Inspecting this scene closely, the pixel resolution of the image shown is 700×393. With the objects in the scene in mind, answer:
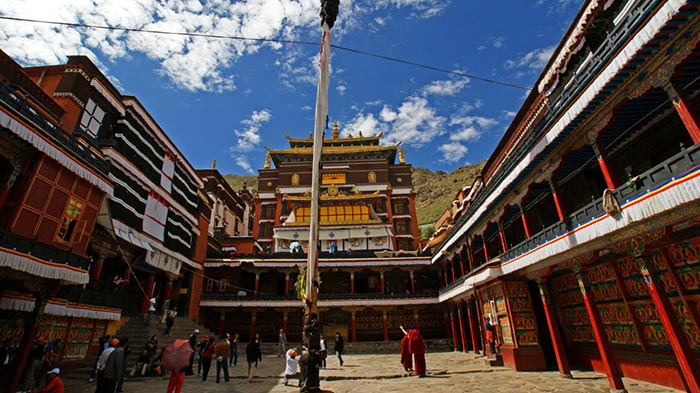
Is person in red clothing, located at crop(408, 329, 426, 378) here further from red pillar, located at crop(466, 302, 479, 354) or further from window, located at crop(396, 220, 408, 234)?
window, located at crop(396, 220, 408, 234)

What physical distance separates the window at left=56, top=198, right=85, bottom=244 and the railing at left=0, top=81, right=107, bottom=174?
5.08 ft

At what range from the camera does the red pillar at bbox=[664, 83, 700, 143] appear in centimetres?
628

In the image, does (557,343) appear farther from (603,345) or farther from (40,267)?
(40,267)

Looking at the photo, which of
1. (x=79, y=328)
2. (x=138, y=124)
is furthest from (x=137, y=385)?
(x=138, y=124)

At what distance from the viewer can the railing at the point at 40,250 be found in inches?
366

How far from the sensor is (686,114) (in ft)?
21.0

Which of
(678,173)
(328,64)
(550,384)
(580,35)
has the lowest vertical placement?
(550,384)

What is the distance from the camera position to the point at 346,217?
35.8m

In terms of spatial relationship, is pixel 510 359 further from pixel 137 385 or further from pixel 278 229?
pixel 278 229

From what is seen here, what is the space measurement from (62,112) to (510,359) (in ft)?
71.4

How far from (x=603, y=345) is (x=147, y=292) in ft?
73.1

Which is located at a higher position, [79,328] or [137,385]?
[79,328]

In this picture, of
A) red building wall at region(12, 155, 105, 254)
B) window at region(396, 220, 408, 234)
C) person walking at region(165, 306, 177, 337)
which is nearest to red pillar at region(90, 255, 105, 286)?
person walking at region(165, 306, 177, 337)

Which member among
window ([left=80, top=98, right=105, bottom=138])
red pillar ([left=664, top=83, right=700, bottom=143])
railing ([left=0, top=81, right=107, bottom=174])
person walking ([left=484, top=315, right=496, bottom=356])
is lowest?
person walking ([left=484, top=315, right=496, bottom=356])
